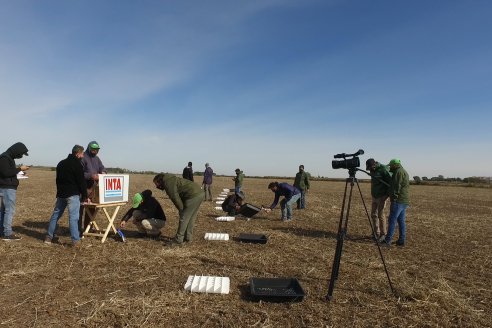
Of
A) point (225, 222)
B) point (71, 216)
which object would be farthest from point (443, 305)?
point (225, 222)

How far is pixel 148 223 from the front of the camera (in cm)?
884

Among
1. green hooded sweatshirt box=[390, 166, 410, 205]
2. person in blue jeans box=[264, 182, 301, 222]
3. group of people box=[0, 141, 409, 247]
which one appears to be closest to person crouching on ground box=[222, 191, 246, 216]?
person in blue jeans box=[264, 182, 301, 222]

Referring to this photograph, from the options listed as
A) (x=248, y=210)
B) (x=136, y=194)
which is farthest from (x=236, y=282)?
(x=248, y=210)

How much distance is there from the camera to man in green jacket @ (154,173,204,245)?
8.02m

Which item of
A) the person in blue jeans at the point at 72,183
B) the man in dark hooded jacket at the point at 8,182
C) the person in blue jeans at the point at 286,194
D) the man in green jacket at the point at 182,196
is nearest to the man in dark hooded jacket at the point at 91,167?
the person in blue jeans at the point at 72,183

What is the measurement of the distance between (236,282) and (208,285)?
2.18ft

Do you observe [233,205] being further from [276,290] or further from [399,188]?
[276,290]

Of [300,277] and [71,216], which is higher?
[71,216]

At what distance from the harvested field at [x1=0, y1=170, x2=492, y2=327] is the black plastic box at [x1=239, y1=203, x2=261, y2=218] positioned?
2884mm

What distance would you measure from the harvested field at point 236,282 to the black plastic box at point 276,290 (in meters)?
0.10

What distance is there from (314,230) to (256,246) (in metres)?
3.37

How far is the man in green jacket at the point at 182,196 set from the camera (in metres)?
8.02

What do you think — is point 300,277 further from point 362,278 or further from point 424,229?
point 424,229

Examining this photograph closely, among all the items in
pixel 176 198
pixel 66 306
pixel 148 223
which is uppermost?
pixel 176 198
